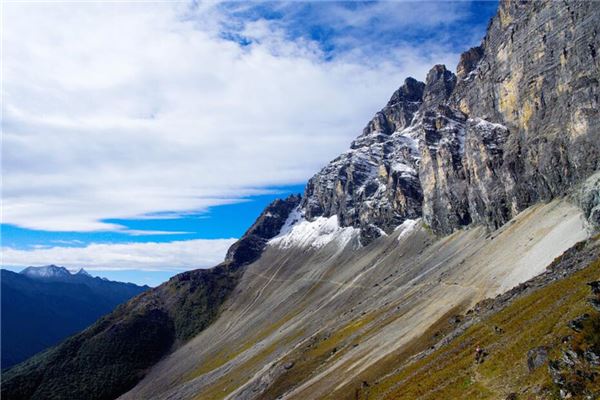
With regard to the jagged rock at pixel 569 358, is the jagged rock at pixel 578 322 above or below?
above

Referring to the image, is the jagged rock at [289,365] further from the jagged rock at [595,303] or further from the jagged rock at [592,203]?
the jagged rock at [595,303]

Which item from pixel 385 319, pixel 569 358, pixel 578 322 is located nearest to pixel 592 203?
pixel 385 319

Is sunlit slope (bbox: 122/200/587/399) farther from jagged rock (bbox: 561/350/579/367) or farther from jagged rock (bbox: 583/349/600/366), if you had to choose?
jagged rock (bbox: 583/349/600/366)

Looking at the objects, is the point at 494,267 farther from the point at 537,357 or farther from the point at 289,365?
the point at 537,357

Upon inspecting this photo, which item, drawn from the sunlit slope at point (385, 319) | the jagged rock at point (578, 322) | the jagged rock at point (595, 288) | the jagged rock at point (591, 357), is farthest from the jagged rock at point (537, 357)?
the sunlit slope at point (385, 319)

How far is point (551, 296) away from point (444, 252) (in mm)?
124527

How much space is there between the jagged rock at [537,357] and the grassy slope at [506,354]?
2.26 feet

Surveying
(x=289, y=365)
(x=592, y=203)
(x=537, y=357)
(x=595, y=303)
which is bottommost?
(x=289, y=365)

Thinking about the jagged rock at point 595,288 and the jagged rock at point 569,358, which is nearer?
the jagged rock at point 569,358

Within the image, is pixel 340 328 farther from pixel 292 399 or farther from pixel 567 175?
pixel 567 175

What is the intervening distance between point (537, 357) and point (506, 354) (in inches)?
288

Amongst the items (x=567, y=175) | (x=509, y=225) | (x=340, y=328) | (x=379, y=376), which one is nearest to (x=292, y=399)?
(x=379, y=376)

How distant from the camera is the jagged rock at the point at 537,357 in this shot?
3756cm

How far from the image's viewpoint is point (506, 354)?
4525 cm
